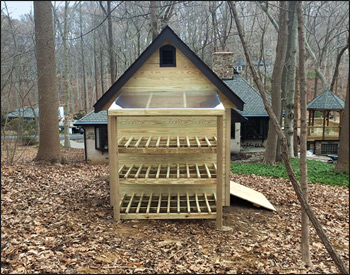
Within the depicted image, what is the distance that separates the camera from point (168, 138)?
276 inches

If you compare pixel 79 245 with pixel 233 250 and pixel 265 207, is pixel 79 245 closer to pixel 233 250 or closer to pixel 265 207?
pixel 233 250

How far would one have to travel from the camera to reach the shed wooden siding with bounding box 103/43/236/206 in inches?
289

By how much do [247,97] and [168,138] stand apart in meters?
15.7

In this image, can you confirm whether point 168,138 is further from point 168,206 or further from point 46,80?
point 46,80

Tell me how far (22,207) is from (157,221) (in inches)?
113

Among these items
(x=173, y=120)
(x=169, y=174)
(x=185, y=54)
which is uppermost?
(x=185, y=54)

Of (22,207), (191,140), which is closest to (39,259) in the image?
(22,207)

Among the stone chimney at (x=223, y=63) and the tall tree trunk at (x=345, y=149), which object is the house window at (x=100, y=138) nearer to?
the stone chimney at (x=223, y=63)

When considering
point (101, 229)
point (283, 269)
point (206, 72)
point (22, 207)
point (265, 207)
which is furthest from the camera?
point (265, 207)

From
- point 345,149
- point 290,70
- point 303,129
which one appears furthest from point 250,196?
point 290,70

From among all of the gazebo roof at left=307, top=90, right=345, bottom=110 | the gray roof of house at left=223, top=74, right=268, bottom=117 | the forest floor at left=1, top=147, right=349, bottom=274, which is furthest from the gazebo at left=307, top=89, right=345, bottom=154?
the forest floor at left=1, top=147, right=349, bottom=274

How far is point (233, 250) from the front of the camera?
528 centimetres

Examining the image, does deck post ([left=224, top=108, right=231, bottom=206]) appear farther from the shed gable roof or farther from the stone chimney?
the stone chimney

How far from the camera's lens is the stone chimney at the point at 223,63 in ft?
58.1
